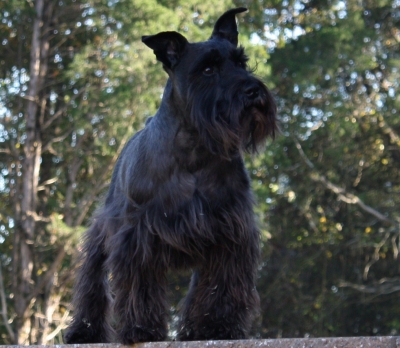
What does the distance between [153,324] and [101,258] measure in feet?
3.53

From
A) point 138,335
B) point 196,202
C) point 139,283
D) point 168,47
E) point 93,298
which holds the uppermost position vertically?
point 168,47

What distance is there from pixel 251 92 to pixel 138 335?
62.1 inches

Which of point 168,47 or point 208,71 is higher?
point 168,47

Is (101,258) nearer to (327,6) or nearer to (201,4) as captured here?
(201,4)

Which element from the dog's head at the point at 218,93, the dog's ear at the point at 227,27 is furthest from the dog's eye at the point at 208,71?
the dog's ear at the point at 227,27

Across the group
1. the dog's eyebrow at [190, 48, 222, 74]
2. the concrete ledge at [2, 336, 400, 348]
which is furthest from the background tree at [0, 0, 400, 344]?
the concrete ledge at [2, 336, 400, 348]

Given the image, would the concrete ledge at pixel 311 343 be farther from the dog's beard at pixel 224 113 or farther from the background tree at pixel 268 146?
the background tree at pixel 268 146

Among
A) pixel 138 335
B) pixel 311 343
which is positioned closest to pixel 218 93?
pixel 138 335

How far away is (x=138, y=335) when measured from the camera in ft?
15.0

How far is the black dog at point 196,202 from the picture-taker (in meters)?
4.72

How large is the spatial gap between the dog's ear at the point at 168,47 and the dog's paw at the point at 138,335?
1.65m

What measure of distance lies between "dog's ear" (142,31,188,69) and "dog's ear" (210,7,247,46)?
39cm

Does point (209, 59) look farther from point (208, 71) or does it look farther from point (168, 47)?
point (168, 47)

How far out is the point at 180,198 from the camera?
475 cm
